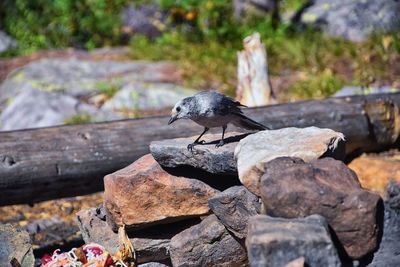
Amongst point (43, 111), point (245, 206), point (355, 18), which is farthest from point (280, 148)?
point (355, 18)

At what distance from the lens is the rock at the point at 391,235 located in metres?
3.92

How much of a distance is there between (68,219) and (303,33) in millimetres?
6188

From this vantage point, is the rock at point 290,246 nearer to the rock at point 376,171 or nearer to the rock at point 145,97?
the rock at point 376,171

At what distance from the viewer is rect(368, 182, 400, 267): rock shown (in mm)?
3920

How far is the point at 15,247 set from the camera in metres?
4.34

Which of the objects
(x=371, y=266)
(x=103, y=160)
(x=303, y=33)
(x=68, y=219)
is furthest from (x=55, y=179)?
(x=303, y=33)

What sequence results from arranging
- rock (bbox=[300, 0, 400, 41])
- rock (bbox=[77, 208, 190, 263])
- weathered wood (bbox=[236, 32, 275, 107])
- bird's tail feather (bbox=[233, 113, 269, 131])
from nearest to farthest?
rock (bbox=[77, 208, 190, 263]) → bird's tail feather (bbox=[233, 113, 269, 131]) → weathered wood (bbox=[236, 32, 275, 107]) → rock (bbox=[300, 0, 400, 41])

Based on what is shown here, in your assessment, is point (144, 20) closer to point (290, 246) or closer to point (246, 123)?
point (246, 123)

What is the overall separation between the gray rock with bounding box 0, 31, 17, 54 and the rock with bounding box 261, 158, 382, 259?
9.99 metres

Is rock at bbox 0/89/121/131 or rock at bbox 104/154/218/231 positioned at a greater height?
rock at bbox 104/154/218/231

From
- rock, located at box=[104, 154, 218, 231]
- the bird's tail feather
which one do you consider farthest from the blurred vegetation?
rock, located at box=[104, 154, 218, 231]

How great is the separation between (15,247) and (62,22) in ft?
31.1

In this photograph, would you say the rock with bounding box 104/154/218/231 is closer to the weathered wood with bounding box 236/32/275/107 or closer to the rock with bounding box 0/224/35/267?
the rock with bounding box 0/224/35/267

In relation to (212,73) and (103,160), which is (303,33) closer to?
(212,73)
